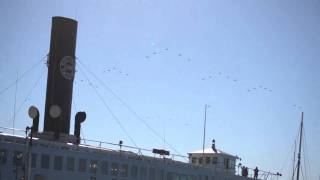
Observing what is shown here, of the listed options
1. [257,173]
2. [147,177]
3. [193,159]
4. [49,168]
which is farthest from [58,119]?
[257,173]

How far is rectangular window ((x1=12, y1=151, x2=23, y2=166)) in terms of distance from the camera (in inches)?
1500

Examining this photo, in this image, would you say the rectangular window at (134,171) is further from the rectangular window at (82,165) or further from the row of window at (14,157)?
the row of window at (14,157)

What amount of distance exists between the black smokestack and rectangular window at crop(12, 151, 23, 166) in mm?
4880

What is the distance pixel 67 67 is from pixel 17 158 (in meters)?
9.03

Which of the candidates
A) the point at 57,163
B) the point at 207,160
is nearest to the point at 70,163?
the point at 57,163

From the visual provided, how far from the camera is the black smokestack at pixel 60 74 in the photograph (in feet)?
142

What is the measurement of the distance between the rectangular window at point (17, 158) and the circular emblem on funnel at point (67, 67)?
812 cm

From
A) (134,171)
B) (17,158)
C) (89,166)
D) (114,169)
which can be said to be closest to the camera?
(17,158)

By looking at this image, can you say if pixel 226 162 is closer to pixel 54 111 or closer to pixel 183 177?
pixel 183 177

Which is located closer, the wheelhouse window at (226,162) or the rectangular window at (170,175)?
the rectangular window at (170,175)

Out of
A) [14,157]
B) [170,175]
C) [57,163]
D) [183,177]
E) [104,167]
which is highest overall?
[14,157]

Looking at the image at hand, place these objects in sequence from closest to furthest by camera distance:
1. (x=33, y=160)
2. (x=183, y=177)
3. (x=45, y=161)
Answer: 1. (x=33, y=160)
2. (x=45, y=161)
3. (x=183, y=177)

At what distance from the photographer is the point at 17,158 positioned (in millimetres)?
38219

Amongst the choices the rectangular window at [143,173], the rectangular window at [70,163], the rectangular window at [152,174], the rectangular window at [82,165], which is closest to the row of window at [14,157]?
the rectangular window at [70,163]
